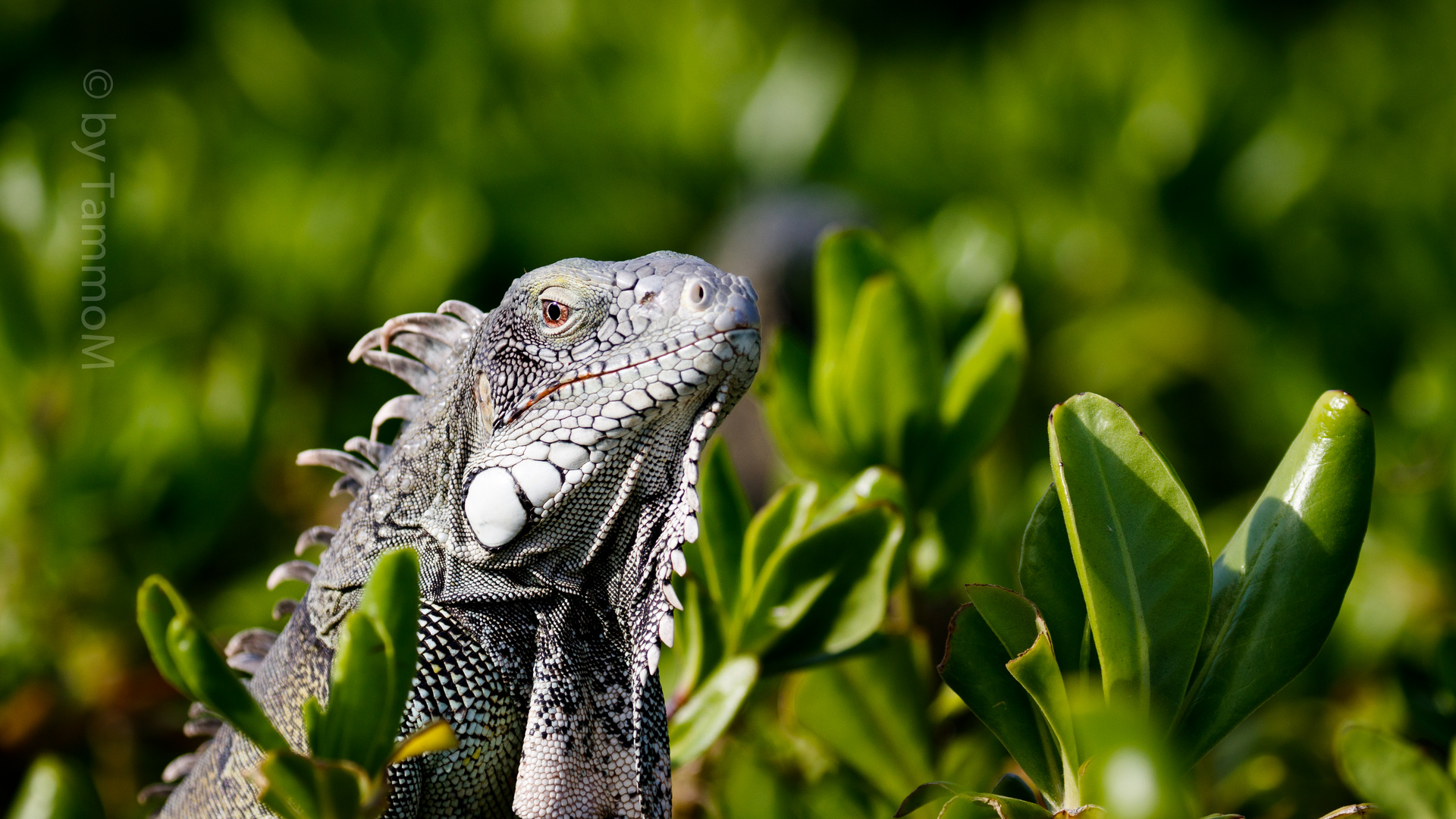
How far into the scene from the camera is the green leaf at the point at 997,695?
1.18m

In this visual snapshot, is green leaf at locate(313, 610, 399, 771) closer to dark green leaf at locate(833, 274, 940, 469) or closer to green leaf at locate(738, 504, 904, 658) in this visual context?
green leaf at locate(738, 504, 904, 658)

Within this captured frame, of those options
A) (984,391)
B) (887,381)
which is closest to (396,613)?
→ (887,381)

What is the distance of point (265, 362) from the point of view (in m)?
2.70

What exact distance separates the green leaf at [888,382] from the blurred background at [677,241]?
0.96ft

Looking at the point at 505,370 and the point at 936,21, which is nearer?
the point at 505,370

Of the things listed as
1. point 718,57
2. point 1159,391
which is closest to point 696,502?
point 1159,391

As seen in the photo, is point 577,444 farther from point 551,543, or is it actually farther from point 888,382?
point 888,382

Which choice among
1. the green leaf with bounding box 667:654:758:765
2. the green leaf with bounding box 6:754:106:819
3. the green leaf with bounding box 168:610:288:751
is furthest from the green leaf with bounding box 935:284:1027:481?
the green leaf with bounding box 6:754:106:819

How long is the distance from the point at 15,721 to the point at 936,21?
6.25 meters

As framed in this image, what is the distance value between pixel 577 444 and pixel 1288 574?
76 cm

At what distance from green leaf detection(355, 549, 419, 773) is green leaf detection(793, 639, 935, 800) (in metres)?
0.65

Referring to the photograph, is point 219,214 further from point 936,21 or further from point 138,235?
point 936,21

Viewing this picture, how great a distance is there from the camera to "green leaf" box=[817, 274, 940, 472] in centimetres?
169

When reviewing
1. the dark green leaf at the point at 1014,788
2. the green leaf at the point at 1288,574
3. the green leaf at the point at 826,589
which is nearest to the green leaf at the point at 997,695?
the dark green leaf at the point at 1014,788
